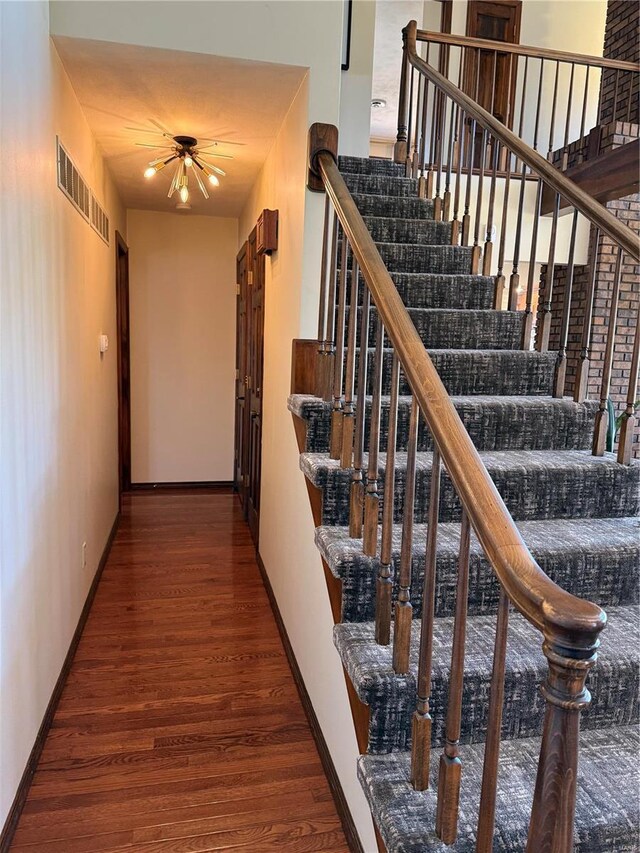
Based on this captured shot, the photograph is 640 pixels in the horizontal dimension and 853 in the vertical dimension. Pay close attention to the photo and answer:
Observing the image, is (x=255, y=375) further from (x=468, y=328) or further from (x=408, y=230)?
(x=468, y=328)

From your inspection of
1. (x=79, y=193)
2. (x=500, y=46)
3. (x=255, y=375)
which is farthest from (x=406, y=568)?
(x=500, y=46)

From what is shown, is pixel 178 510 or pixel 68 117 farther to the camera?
pixel 178 510

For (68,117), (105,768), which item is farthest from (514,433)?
(68,117)

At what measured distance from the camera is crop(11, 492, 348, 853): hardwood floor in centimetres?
175

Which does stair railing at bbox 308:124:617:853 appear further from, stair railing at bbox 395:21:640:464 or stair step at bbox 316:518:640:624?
stair railing at bbox 395:21:640:464

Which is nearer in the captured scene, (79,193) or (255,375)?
(79,193)

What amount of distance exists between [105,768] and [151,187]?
373cm

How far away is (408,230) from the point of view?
121 inches

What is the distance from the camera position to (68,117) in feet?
8.18

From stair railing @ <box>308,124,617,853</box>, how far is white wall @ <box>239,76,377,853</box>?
0.48 metres

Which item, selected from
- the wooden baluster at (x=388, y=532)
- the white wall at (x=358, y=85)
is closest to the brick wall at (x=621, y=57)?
the white wall at (x=358, y=85)

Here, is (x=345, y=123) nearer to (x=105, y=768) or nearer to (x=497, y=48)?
(x=497, y=48)

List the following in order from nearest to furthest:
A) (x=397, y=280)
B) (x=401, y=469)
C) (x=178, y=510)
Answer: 1. (x=401, y=469)
2. (x=397, y=280)
3. (x=178, y=510)

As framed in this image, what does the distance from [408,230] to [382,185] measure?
496mm
